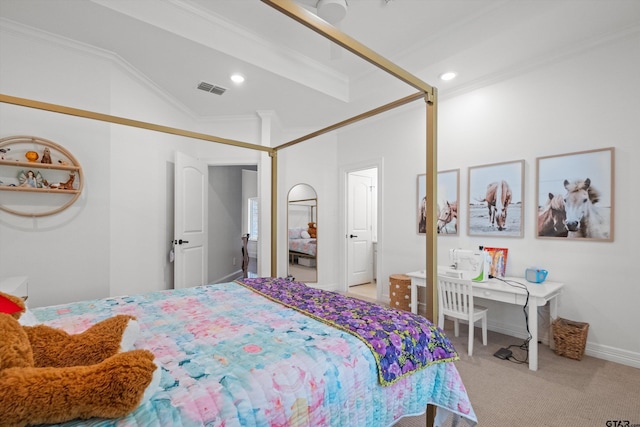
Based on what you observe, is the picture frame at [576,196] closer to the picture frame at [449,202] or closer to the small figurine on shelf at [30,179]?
the picture frame at [449,202]

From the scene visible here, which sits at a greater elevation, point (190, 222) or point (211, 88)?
point (211, 88)

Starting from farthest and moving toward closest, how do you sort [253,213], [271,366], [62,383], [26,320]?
1. [253,213]
2. [26,320]
3. [271,366]
4. [62,383]

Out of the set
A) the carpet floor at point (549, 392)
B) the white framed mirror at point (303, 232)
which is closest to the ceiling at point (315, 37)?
the white framed mirror at point (303, 232)

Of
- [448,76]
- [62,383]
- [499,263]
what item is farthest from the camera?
[448,76]

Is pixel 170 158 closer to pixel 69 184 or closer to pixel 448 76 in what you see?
pixel 69 184

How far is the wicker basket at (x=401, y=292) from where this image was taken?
3.67 metres

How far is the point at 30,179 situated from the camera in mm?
2375

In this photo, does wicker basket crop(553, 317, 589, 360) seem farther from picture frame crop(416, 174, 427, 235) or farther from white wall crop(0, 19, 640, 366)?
picture frame crop(416, 174, 427, 235)

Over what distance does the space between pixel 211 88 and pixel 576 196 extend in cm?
391

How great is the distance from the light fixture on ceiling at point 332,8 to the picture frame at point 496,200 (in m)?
2.18

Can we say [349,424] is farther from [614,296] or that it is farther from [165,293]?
[614,296]

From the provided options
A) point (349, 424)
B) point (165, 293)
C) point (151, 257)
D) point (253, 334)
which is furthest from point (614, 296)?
point (151, 257)

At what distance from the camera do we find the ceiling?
7.47 ft

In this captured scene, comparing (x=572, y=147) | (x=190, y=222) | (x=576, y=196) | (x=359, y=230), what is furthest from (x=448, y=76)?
(x=190, y=222)
